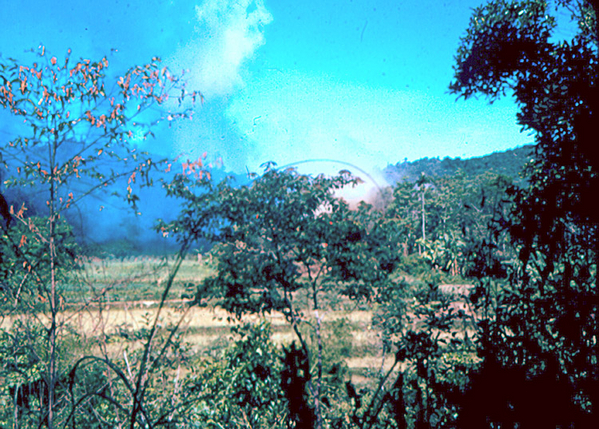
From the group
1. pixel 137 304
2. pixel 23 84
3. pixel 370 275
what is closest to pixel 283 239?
pixel 370 275

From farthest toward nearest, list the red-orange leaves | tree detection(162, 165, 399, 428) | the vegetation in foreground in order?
tree detection(162, 165, 399, 428), the red-orange leaves, the vegetation in foreground

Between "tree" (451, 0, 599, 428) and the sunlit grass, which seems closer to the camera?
"tree" (451, 0, 599, 428)

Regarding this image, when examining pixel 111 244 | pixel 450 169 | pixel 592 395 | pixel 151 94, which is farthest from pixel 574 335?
pixel 450 169

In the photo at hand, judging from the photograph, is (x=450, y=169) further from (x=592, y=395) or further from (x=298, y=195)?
(x=592, y=395)

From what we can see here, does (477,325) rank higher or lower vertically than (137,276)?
lower

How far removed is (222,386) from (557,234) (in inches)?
148

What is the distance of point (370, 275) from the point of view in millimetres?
5090

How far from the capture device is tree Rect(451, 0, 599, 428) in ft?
5.97

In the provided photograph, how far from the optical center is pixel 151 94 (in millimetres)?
3068

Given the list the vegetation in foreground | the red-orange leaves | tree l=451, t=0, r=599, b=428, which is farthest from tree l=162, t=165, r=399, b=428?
tree l=451, t=0, r=599, b=428

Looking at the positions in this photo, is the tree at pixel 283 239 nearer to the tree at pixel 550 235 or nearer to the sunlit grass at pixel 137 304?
the sunlit grass at pixel 137 304

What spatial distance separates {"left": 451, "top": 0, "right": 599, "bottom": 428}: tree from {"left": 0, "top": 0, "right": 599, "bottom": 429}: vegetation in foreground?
0.01 m

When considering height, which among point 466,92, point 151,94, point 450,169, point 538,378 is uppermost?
point 450,169

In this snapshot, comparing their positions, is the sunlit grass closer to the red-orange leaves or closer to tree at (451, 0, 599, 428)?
tree at (451, 0, 599, 428)
